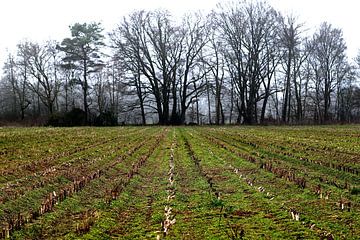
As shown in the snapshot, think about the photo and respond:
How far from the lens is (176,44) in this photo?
55969 millimetres

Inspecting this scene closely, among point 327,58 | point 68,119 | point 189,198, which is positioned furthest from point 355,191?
point 327,58

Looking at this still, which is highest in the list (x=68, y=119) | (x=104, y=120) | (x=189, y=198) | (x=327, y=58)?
(x=327, y=58)

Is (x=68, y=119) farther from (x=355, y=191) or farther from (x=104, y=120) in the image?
(x=355, y=191)

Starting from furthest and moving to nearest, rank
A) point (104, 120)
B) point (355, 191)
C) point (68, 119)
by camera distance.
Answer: point (104, 120) → point (68, 119) → point (355, 191)

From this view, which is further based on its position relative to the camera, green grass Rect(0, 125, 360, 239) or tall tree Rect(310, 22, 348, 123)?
tall tree Rect(310, 22, 348, 123)

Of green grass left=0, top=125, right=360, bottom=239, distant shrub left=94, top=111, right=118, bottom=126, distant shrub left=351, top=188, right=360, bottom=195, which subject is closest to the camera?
green grass left=0, top=125, right=360, bottom=239

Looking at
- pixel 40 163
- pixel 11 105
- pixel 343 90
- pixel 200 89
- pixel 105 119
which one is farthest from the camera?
pixel 11 105

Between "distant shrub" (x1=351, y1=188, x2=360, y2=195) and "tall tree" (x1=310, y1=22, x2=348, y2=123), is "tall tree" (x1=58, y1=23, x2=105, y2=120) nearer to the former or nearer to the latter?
"tall tree" (x1=310, y1=22, x2=348, y2=123)

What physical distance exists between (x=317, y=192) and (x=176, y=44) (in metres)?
50.5

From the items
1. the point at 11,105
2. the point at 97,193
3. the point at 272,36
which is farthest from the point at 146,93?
the point at 97,193

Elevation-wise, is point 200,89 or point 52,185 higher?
point 200,89

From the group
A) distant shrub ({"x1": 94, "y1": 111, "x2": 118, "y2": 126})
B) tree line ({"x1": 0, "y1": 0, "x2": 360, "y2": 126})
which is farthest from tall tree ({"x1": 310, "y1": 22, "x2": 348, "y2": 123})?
distant shrub ({"x1": 94, "y1": 111, "x2": 118, "y2": 126})

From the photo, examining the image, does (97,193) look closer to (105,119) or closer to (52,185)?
(52,185)

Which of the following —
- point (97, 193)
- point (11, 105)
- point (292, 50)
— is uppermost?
point (292, 50)
